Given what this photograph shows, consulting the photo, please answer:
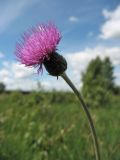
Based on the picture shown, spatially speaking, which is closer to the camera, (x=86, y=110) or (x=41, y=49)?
(x=86, y=110)

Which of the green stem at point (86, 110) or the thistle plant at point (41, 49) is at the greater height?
the thistle plant at point (41, 49)

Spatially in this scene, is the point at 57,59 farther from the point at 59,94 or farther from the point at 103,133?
the point at 59,94

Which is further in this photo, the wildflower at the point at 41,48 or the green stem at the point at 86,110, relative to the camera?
the wildflower at the point at 41,48

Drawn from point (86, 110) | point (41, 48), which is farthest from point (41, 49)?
point (86, 110)

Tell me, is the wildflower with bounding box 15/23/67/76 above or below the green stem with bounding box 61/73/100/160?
above

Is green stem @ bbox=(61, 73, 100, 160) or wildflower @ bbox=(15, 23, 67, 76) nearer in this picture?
green stem @ bbox=(61, 73, 100, 160)

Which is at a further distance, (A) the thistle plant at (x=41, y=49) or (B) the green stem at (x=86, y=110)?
(A) the thistle plant at (x=41, y=49)

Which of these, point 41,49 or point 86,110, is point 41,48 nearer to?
point 41,49

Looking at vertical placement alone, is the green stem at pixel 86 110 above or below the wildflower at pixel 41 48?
below
